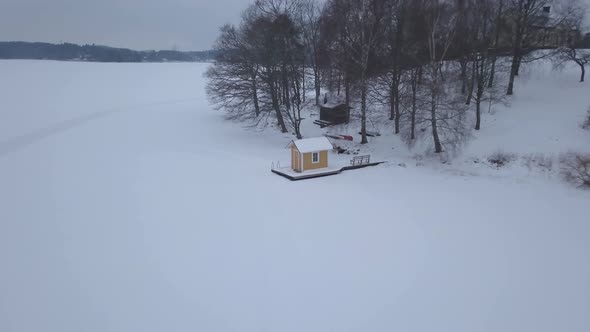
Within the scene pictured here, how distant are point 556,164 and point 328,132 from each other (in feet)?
46.8

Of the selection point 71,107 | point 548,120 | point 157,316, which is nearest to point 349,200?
point 157,316

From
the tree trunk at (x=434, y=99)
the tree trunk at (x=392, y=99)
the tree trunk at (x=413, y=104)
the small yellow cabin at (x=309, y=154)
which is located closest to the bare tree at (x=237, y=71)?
the small yellow cabin at (x=309, y=154)

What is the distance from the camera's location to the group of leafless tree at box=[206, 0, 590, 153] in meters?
22.0

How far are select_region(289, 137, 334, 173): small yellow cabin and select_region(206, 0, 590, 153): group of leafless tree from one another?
5248 mm

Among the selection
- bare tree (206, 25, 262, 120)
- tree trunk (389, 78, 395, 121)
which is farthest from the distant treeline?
tree trunk (389, 78, 395, 121)

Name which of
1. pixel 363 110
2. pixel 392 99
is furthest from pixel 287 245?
pixel 392 99

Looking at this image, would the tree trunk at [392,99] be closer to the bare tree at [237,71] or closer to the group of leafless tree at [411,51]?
the group of leafless tree at [411,51]

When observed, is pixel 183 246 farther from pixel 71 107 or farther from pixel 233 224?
pixel 71 107

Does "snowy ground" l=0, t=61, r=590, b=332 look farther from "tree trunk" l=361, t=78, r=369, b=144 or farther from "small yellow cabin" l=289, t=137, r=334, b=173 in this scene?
"tree trunk" l=361, t=78, r=369, b=144

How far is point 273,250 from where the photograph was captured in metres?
12.1

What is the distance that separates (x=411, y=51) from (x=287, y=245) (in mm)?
17232

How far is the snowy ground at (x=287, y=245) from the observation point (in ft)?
30.4

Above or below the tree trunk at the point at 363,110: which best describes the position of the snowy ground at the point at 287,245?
below

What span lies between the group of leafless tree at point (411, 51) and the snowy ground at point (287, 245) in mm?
2834
